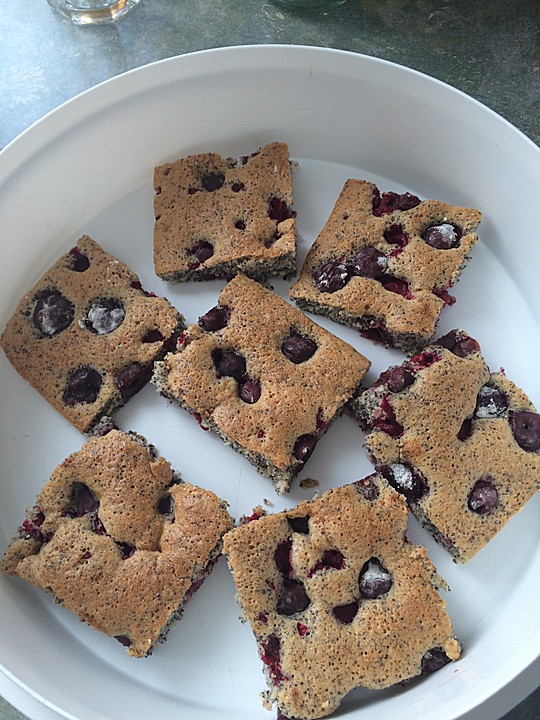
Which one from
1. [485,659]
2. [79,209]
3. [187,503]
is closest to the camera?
[485,659]

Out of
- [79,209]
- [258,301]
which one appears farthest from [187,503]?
[79,209]

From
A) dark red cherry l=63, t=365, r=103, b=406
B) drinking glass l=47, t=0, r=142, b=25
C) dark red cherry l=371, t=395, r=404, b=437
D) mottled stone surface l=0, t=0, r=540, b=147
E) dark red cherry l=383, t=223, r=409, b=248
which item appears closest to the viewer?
dark red cherry l=371, t=395, r=404, b=437

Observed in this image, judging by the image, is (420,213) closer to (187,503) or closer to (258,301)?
(258,301)

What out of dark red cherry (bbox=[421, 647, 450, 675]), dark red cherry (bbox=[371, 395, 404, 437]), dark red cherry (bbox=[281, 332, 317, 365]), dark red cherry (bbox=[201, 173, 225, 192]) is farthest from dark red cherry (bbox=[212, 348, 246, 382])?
dark red cherry (bbox=[421, 647, 450, 675])

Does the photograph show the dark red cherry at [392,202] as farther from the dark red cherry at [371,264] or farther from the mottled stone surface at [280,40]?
the mottled stone surface at [280,40]

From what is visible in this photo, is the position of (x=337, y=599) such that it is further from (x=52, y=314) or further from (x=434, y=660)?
(x=52, y=314)

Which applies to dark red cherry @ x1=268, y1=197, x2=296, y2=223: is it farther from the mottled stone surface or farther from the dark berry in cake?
the dark berry in cake
